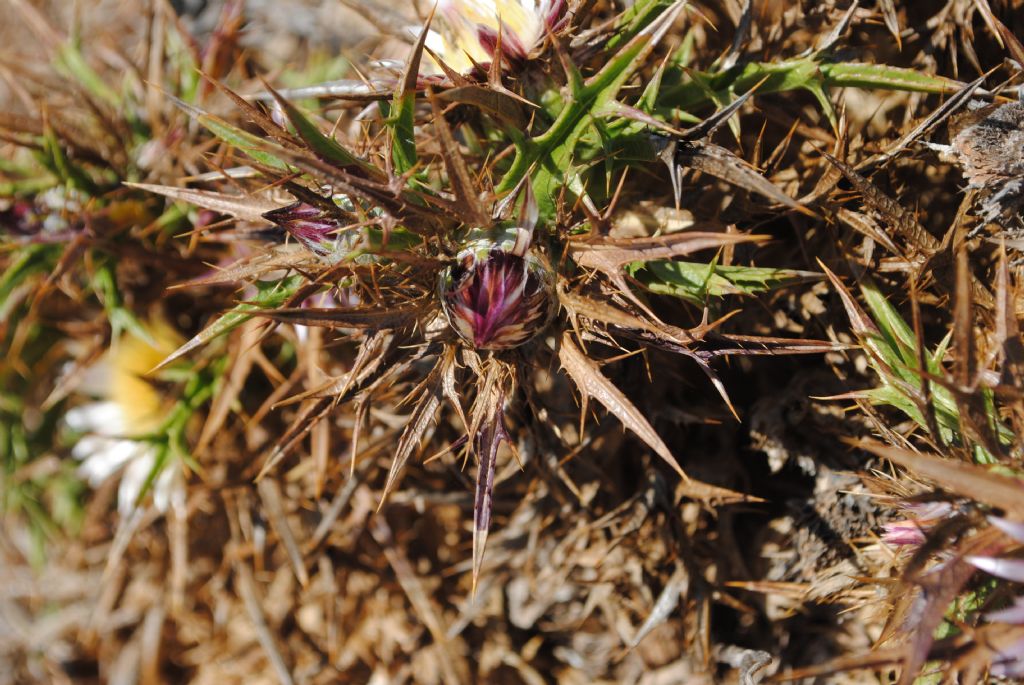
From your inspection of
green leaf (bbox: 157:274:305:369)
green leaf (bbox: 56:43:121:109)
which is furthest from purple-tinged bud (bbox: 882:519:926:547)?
green leaf (bbox: 56:43:121:109)

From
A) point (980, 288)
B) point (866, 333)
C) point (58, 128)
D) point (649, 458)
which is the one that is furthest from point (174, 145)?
point (980, 288)

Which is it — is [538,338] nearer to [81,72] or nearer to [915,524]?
[915,524]

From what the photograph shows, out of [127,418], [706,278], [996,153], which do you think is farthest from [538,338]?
[127,418]

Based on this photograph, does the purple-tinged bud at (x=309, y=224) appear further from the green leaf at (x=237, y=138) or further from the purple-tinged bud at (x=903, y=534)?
the purple-tinged bud at (x=903, y=534)

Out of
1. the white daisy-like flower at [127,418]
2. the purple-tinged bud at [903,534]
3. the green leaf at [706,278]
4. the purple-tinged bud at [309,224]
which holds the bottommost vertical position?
the white daisy-like flower at [127,418]

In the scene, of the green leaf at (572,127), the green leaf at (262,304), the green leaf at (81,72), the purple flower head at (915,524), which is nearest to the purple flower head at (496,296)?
the green leaf at (572,127)

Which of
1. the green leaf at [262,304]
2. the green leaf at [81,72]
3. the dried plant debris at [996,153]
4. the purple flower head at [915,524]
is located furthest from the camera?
the green leaf at [81,72]

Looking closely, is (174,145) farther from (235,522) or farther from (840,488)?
(840,488)
